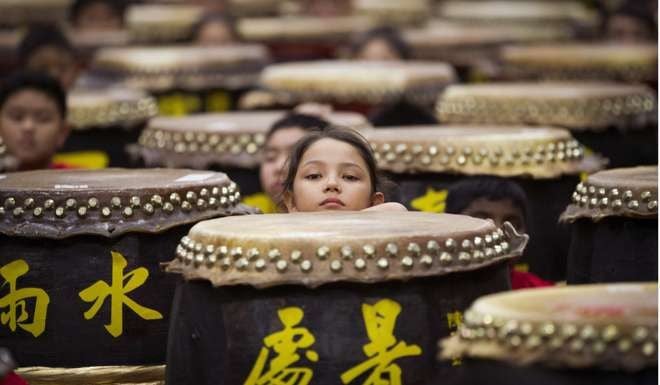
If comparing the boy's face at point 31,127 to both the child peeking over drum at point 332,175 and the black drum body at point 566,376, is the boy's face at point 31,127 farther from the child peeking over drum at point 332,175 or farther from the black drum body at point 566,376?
the black drum body at point 566,376

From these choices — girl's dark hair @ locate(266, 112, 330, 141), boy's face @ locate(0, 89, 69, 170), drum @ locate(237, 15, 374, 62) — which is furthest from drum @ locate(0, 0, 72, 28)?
girl's dark hair @ locate(266, 112, 330, 141)

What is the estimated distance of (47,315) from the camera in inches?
118

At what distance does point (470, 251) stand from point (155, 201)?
64 cm

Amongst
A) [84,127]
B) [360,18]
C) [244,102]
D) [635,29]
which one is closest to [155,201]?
[84,127]

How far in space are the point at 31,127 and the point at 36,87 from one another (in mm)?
198

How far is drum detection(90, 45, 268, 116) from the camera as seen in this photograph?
253 inches

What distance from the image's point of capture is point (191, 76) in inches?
254

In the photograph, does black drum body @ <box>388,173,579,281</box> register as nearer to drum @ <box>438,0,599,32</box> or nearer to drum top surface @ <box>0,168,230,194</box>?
drum top surface @ <box>0,168,230,194</box>

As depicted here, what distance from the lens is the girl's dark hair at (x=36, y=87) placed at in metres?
4.63

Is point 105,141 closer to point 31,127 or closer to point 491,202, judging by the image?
point 31,127

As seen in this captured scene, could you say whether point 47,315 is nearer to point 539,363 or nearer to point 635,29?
point 539,363

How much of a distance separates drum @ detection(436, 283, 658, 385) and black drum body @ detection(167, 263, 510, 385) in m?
0.34

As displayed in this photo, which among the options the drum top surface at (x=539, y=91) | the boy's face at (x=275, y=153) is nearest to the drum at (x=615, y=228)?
the boy's face at (x=275, y=153)

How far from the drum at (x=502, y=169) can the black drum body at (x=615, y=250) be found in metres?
0.54
